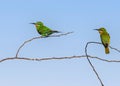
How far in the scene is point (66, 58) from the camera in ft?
5.08

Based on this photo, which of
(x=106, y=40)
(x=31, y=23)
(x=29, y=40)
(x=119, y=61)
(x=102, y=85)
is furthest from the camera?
(x=106, y=40)

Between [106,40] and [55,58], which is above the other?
[55,58]

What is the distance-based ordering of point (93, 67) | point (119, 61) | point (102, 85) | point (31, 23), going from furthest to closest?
1. point (31, 23)
2. point (119, 61)
3. point (93, 67)
4. point (102, 85)

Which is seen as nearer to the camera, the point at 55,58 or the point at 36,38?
the point at 55,58

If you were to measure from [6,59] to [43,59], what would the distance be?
0.79 ft

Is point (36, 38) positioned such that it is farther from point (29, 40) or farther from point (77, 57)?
point (77, 57)

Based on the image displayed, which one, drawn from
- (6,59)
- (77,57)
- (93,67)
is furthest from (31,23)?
(93,67)

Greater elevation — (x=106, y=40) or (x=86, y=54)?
(x=86, y=54)

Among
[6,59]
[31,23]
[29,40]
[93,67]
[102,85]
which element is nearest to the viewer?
[102,85]

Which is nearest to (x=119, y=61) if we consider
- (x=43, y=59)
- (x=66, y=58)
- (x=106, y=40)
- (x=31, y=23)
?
(x=66, y=58)

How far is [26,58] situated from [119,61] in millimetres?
566

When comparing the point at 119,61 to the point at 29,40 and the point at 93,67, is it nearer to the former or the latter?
the point at 93,67

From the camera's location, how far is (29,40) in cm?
190

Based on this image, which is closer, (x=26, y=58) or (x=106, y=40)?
(x=26, y=58)
